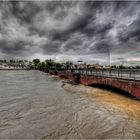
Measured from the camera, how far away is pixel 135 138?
8547mm

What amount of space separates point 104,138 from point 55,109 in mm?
6866

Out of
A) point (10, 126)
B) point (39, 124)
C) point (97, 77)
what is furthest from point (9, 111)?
point (97, 77)

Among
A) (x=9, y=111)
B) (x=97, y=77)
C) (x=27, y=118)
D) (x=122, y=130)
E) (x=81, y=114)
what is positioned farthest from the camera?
(x=97, y=77)

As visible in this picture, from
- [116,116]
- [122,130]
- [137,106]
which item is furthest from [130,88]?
[122,130]

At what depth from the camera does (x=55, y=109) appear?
14602mm

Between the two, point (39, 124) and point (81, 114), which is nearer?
point (39, 124)

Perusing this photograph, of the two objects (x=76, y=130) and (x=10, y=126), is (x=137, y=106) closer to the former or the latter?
(x=76, y=130)

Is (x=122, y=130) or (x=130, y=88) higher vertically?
(x=130, y=88)

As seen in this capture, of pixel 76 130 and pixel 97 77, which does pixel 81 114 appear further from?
pixel 97 77

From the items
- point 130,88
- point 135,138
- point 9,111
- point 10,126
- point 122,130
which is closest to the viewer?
point 135,138

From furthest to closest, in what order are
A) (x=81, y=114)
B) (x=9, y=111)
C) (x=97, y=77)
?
(x=97, y=77) → (x=9, y=111) → (x=81, y=114)

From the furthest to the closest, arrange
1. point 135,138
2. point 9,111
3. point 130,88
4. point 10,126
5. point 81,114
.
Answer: point 130,88 < point 9,111 < point 81,114 < point 10,126 < point 135,138

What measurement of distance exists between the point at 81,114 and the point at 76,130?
335 centimetres

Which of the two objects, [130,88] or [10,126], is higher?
[130,88]
